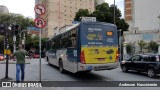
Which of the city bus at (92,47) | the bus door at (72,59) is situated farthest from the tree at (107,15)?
the city bus at (92,47)

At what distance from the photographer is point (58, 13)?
106 metres

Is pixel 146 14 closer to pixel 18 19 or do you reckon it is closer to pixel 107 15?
pixel 107 15

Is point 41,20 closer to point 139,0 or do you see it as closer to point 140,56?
point 140,56

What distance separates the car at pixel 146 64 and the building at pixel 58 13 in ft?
268

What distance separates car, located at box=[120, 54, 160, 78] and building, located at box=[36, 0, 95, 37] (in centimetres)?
8167

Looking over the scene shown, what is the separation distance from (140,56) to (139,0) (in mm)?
54767

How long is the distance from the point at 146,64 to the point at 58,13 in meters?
90.8

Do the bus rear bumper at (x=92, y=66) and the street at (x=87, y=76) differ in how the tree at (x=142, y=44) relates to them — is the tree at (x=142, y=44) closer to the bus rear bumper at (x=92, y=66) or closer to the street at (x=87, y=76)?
the street at (x=87, y=76)

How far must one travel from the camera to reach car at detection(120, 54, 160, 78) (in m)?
15.9

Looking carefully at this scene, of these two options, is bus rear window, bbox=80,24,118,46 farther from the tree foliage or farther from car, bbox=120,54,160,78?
the tree foliage

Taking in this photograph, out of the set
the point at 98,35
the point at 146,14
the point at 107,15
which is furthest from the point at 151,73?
the point at 146,14

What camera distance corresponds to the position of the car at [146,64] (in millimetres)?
15890

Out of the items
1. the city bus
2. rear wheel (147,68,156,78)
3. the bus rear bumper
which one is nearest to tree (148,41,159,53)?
rear wheel (147,68,156,78)

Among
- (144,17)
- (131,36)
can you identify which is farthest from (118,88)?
(144,17)
